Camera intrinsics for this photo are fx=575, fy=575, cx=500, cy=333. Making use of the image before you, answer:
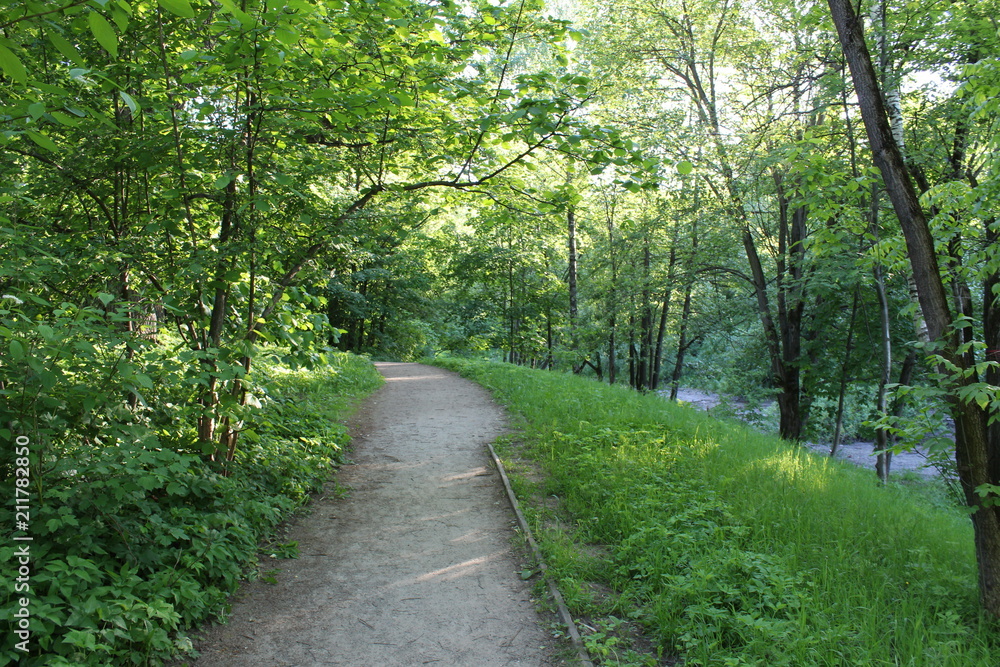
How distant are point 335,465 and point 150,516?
314 centimetres

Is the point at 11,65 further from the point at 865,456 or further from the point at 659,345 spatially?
the point at 865,456

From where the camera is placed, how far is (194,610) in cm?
369

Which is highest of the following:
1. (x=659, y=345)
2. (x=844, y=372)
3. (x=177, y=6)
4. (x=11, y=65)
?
(x=177, y=6)

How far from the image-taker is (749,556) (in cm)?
424

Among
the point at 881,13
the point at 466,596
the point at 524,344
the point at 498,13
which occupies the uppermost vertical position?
the point at 881,13

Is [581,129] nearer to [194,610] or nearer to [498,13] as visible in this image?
[498,13]

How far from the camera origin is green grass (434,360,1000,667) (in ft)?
11.3

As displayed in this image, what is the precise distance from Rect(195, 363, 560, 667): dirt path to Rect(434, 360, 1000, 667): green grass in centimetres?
49

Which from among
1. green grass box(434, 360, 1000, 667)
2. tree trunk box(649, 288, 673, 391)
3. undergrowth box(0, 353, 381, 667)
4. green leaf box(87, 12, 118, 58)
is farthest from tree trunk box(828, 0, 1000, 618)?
tree trunk box(649, 288, 673, 391)

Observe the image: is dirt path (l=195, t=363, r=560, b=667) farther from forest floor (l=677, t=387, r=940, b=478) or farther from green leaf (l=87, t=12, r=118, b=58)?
forest floor (l=677, t=387, r=940, b=478)

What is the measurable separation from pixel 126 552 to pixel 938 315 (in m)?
5.64

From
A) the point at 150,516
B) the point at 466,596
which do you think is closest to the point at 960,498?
the point at 466,596

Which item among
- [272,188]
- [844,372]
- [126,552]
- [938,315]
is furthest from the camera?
[844,372]

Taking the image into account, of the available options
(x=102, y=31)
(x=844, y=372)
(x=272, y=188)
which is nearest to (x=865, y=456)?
(x=844, y=372)
